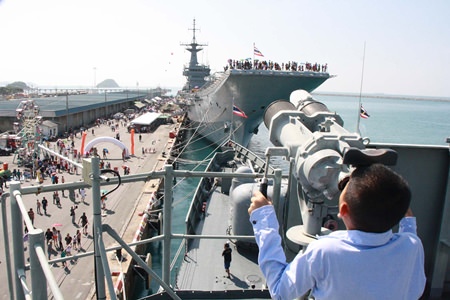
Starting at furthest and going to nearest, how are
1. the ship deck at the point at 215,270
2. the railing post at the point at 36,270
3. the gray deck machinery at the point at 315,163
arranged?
1. the ship deck at the point at 215,270
2. the gray deck machinery at the point at 315,163
3. the railing post at the point at 36,270

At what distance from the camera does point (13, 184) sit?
2551 millimetres

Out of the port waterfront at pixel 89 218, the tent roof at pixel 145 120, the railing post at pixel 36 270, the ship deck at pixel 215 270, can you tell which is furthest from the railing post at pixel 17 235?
the tent roof at pixel 145 120

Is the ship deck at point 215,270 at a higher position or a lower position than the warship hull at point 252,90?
lower

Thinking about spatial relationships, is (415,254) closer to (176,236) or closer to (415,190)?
(176,236)

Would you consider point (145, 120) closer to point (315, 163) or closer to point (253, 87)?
point (253, 87)

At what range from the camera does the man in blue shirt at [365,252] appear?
1.50 metres

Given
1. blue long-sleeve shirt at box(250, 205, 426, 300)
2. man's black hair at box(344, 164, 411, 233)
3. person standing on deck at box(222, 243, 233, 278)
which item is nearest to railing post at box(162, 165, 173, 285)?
blue long-sleeve shirt at box(250, 205, 426, 300)

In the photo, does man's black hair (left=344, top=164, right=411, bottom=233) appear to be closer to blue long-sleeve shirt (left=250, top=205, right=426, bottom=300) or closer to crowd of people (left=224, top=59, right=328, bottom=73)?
blue long-sleeve shirt (left=250, top=205, right=426, bottom=300)

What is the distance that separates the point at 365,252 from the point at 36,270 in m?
1.67

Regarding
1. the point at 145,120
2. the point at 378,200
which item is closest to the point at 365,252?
the point at 378,200

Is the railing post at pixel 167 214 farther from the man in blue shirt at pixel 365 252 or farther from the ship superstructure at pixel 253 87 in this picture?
the ship superstructure at pixel 253 87

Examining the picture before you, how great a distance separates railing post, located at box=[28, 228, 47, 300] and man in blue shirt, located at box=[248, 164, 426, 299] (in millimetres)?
1291

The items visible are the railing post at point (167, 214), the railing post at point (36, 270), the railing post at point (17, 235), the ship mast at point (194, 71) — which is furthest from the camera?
the ship mast at point (194, 71)

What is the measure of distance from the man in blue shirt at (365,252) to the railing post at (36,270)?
50.8 inches
